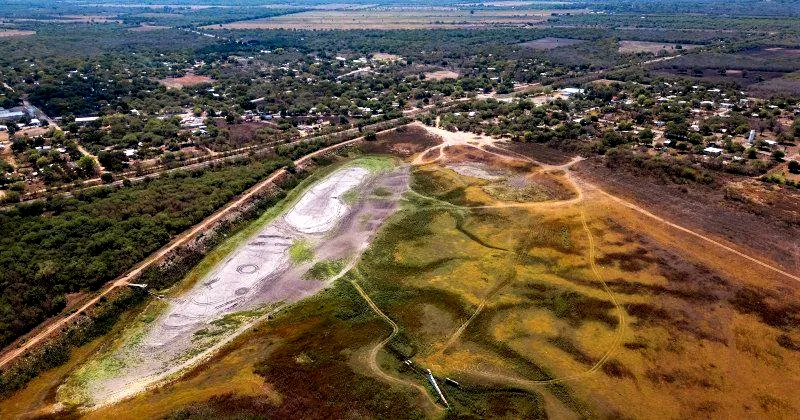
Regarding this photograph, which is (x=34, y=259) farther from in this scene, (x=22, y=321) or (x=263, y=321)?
(x=263, y=321)

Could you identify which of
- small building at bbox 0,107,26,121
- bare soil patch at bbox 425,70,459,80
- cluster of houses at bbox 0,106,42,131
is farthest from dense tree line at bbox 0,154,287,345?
bare soil patch at bbox 425,70,459,80

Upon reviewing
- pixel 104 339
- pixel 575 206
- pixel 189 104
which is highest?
pixel 189 104

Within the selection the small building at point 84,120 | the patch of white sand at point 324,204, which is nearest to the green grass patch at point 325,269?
the patch of white sand at point 324,204

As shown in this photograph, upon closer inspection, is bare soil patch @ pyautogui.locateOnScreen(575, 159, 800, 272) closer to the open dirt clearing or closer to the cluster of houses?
the open dirt clearing

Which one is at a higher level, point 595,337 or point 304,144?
point 304,144

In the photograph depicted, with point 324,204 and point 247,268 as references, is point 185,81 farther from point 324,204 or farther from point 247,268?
point 247,268

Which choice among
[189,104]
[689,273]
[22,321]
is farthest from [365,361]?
[189,104]

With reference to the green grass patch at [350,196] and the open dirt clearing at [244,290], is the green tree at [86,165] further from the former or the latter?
the green grass patch at [350,196]
